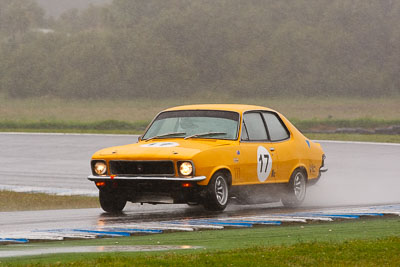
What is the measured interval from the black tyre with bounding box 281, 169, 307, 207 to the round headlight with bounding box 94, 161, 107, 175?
3.08 metres

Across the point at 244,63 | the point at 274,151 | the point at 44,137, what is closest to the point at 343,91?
the point at 244,63

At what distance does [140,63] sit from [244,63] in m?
12.7

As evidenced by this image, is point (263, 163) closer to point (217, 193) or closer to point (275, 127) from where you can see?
point (275, 127)

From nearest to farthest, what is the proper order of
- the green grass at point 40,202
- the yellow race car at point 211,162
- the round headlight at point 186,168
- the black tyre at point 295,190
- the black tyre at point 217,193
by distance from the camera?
1. the round headlight at point 186,168
2. the yellow race car at point 211,162
3. the black tyre at point 217,193
4. the black tyre at point 295,190
5. the green grass at point 40,202

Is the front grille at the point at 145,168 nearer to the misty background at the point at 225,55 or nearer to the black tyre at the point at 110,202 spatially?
the black tyre at the point at 110,202

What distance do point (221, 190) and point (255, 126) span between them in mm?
1595

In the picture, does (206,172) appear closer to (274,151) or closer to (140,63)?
(274,151)

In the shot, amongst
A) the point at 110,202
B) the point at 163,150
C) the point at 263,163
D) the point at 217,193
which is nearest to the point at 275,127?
the point at 263,163

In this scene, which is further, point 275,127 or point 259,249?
point 275,127

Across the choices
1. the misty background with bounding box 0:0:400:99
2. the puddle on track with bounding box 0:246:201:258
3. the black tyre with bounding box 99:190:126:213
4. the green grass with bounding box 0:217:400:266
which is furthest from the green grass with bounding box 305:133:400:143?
the misty background with bounding box 0:0:400:99

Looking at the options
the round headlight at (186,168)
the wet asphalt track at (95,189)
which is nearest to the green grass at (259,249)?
the wet asphalt track at (95,189)

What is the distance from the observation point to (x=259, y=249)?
329 inches

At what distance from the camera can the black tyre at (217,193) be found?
41.4 feet

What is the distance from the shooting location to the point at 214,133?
13.5 meters
